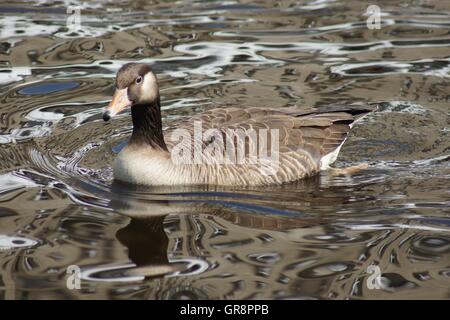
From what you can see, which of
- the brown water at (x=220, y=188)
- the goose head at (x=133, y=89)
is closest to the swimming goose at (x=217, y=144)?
the goose head at (x=133, y=89)

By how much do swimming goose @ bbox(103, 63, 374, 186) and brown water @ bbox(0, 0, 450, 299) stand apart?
224mm

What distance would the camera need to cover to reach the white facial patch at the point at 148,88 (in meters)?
10.5

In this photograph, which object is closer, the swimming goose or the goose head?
the goose head

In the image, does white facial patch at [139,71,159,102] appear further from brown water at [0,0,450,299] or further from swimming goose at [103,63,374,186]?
brown water at [0,0,450,299]

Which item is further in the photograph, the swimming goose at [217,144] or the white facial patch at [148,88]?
the swimming goose at [217,144]

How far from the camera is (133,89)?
34.2 ft

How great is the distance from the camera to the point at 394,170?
37.1ft

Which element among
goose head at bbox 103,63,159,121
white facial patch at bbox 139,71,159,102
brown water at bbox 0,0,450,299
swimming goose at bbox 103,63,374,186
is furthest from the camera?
swimming goose at bbox 103,63,374,186

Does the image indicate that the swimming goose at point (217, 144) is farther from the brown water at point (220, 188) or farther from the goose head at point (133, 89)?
the brown water at point (220, 188)

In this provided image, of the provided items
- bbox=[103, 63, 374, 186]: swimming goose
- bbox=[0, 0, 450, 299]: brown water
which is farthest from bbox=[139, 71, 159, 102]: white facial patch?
bbox=[0, 0, 450, 299]: brown water

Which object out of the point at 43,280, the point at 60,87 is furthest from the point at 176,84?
the point at 43,280

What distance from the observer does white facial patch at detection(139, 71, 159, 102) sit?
1055cm

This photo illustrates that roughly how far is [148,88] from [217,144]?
1.10m

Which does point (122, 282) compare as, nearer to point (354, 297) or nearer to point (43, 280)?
point (43, 280)
